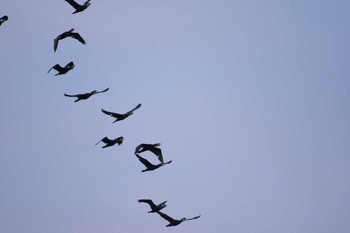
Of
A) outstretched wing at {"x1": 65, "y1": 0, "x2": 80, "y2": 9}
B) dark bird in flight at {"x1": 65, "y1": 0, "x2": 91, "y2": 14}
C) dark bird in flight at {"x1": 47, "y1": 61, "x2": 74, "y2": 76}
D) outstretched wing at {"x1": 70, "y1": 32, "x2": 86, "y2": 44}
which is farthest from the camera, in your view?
outstretched wing at {"x1": 70, "y1": 32, "x2": 86, "y2": 44}

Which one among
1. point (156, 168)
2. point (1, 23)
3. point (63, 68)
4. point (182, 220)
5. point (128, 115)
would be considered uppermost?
point (1, 23)

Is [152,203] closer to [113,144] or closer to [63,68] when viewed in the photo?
[113,144]

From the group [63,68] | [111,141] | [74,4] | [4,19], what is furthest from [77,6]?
[111,141]

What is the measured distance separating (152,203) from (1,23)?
19189mm

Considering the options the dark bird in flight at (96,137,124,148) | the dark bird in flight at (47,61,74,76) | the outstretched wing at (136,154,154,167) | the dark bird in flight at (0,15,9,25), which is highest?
the dark bird in flight at (0,15,9,25)

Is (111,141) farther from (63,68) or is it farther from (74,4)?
(74,4)

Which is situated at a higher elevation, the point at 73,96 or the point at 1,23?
the point at 1,23

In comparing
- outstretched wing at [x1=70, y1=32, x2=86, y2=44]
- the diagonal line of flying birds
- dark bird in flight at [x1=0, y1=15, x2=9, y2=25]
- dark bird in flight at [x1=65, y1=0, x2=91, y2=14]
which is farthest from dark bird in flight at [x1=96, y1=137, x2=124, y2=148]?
dark bird in flight at [x1=0, y1=15, x2=9, y2=25]

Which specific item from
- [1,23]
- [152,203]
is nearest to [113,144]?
[152,203]

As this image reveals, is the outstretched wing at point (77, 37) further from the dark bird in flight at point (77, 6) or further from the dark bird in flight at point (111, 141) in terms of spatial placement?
the dark bird in flight at point (111, 141)

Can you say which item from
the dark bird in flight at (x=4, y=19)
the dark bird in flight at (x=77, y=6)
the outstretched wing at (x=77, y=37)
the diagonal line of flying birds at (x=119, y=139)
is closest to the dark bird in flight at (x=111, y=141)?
the diagonal line of flying birds at (x=119, y=139)

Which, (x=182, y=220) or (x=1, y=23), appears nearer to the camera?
(x=1, y=23)

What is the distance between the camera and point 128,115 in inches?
2096

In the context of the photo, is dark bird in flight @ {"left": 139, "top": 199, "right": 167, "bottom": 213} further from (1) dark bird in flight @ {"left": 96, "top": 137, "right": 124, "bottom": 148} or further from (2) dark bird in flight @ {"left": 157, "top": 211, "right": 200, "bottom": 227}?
(1) dark bird in flight @ {"left": 96, "top": 137, "right": 124, "bottom": 148}
